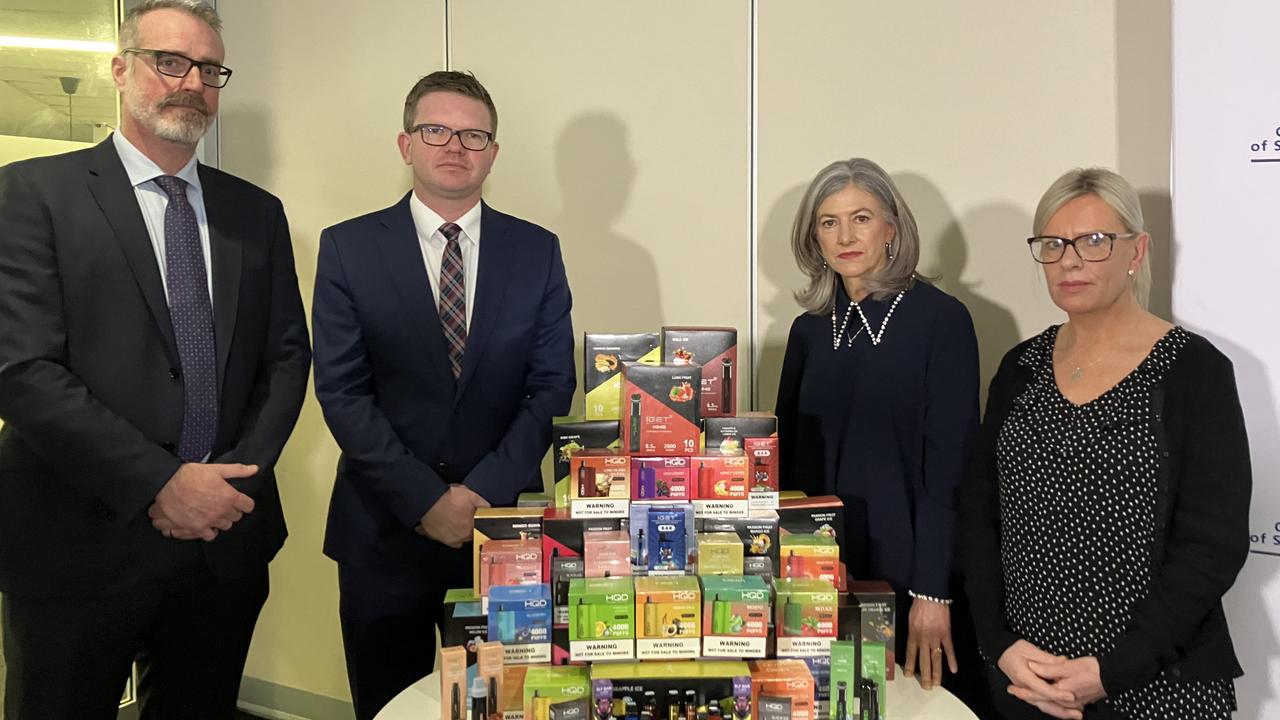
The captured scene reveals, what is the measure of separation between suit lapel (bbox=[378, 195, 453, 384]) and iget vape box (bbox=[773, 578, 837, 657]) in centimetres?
107

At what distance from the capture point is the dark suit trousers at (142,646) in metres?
2.05

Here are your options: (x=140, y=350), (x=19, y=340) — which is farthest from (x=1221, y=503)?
(x=19, y=340)

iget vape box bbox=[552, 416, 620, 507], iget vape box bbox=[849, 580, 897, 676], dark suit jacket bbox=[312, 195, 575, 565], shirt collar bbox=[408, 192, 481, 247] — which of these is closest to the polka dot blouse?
iget vape box bbox=[849, 580, 897, 676]

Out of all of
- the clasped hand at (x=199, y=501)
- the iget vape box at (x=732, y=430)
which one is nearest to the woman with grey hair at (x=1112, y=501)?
the iget vape box at (x=732, y=430)

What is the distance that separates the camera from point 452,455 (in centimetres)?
229

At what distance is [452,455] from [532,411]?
24cm

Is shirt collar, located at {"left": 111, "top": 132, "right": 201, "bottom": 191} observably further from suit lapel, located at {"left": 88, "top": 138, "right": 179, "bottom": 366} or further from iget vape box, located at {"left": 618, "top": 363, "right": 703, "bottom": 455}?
iget vape box, located at {"left": 618, "top": 363, "right": 703, "bottom": 455}

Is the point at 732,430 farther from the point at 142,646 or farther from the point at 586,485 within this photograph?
the point at 142,646

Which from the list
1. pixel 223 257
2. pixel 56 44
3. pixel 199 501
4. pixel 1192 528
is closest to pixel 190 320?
pixel 223 257

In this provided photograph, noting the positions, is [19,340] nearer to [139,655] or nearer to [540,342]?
[139,655]

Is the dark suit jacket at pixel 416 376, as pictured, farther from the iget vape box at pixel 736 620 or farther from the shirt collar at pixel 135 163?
the iget vape box at pixel 736 620

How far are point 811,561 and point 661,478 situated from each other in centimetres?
32

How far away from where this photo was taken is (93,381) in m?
2.02

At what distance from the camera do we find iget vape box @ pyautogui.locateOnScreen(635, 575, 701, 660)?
5.13ft
